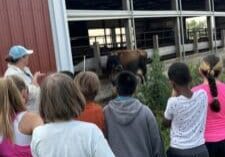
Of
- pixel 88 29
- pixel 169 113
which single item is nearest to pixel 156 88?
pixel 88 29

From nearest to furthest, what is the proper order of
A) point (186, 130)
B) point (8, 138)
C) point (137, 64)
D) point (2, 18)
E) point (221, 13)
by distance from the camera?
point (8, 138), point (186, 130), point (2, 18), point (137, 64), point (221, 13)

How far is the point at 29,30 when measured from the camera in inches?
→ 200

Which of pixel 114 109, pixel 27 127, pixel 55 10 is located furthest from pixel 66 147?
pixel 55 10

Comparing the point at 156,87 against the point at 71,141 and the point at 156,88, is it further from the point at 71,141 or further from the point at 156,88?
the point at 71,141

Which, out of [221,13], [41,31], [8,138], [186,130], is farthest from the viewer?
[221,13]

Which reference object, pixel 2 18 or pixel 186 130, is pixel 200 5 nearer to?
pixel 2 18

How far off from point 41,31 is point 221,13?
25.2 ft

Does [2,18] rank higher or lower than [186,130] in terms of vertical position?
higher

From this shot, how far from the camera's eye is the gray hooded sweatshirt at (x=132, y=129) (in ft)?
9.78

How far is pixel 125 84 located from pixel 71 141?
0.84m

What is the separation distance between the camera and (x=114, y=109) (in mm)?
3027

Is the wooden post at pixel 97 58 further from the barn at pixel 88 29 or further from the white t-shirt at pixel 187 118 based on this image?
the white t-shirt at pixel 187 118

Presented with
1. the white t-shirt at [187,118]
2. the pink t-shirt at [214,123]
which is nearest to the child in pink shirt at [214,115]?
the pink t-shirt at [214,123]

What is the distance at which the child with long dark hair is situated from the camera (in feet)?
10.7
